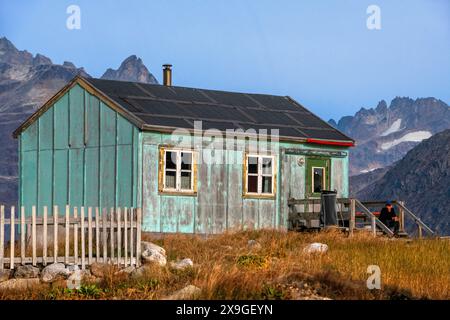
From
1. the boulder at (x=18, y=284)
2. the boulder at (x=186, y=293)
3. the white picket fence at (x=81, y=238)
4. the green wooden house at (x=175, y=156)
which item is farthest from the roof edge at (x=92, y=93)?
the boulder at (x=186, y=293)

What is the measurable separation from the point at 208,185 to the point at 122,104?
11.4 feet

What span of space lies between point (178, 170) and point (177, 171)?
0.05 meters

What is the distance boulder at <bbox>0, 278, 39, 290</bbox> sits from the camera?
18.5 meters

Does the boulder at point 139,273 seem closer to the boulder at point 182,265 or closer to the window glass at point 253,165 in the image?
the boulder at point 182,265

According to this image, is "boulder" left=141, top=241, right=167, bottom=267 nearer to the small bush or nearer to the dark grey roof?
the small bush

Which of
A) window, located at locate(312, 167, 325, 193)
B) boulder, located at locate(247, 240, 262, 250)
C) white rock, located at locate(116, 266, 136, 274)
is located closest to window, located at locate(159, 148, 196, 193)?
boulder, located at locate(247, 240, 262, 250)

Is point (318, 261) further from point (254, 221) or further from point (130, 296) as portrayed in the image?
point (254, 221)

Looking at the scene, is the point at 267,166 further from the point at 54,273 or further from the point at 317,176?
the point at 54,273

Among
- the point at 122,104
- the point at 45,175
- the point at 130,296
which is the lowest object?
the point at 130,296

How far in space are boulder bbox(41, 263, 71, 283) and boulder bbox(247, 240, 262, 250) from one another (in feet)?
19.1

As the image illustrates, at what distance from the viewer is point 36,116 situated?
32.1 meters
